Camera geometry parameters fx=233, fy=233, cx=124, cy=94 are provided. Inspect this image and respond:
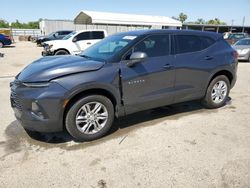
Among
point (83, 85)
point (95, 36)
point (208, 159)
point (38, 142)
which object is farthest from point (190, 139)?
point (95, 36)

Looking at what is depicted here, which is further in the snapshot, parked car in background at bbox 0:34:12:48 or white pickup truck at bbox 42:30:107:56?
parked car in background at bbox 0:34:12:48

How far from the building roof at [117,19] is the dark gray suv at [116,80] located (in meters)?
22.1

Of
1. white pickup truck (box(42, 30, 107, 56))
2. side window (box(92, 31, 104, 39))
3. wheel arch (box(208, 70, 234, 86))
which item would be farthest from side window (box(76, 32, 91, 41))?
wheel arch (box(208, 70, 234, 86))

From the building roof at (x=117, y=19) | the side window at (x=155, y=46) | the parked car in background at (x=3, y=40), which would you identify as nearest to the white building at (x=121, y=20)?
the building roof at (x=117, y=19)

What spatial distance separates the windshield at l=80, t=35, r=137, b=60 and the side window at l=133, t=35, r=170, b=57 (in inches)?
8.1

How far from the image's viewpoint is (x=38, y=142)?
12.2 ft

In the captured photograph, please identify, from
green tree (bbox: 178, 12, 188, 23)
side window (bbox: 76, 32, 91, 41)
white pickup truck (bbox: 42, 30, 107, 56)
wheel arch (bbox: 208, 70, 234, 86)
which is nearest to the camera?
wheel arch (bbox: 208, 70, 234, 86)

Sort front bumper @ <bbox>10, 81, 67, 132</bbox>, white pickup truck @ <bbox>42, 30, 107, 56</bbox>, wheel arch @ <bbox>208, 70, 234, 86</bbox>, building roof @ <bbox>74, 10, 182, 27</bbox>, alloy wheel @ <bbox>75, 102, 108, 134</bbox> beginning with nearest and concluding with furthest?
front bumper @ <bbox>10, 81, 67, 132</bbox>
alloy wheel @ <bbox>75, 102, 108, 134</bbox>
wheel arch @ <bbox>208, 70, 234, 86</bbox>
white pickup truck @ <bbox>42, 30, 107, 56</bbox>
building roof @ <bbox>74, 10, 182, 27</bbox>

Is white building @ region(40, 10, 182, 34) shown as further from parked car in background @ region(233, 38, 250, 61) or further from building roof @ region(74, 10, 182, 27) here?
parked car in background @ region(233, 38, 250, 61)

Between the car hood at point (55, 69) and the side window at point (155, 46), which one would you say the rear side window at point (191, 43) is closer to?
the side window at point (155, 46)

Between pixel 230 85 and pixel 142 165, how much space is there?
338cm

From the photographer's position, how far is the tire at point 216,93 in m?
5.02

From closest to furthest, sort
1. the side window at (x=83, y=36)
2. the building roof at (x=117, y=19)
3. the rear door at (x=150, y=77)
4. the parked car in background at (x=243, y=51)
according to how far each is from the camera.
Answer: the rear door at (x=150, y=77), the side window at (x=83, y=36), the parked car in background at (x=243, y=51), the building roof at (x=117, y=19)

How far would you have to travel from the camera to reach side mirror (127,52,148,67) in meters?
3.67
